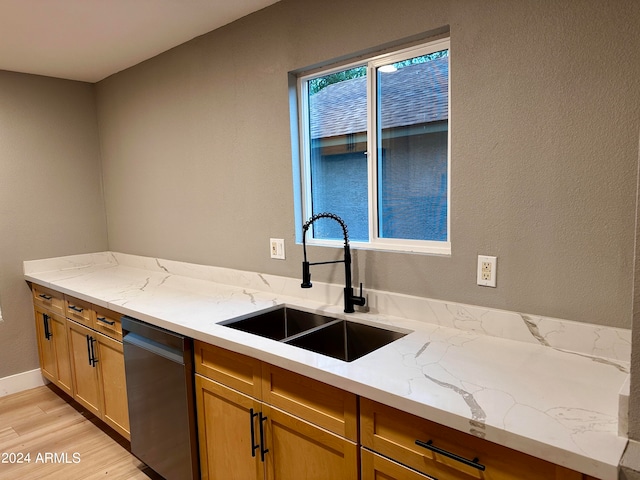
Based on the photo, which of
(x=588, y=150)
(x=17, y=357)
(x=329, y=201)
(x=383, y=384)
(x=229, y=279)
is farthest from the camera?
(x=17, y=357)

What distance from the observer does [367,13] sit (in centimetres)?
187

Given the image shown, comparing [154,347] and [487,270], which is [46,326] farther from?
Result: [487,270]

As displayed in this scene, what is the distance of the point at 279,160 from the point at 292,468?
1.43m

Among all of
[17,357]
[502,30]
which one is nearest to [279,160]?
[502,30]

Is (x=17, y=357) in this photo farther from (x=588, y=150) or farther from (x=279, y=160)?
(x=588, y=150)

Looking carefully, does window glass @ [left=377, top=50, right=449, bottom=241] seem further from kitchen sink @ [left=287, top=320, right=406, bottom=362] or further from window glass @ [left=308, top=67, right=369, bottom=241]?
kitchen sink @ [left=287, top=320, right=406, bottom=362]

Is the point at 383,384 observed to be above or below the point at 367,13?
below

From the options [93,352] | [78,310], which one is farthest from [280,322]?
[78,310]

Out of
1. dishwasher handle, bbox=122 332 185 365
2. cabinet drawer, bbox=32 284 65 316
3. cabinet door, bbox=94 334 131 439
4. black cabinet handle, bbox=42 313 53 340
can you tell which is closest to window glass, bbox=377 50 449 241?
dishwasher handle, bbox=122 332 185 365

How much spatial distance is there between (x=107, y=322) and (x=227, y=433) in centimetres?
108

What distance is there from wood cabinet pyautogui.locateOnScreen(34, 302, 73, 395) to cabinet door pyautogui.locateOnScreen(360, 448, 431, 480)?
2431 mm

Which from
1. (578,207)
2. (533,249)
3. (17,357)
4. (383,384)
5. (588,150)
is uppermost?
(588,150)

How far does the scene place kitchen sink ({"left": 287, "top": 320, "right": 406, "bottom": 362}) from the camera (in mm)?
1834

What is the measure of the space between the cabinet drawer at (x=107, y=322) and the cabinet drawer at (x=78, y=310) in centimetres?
8
